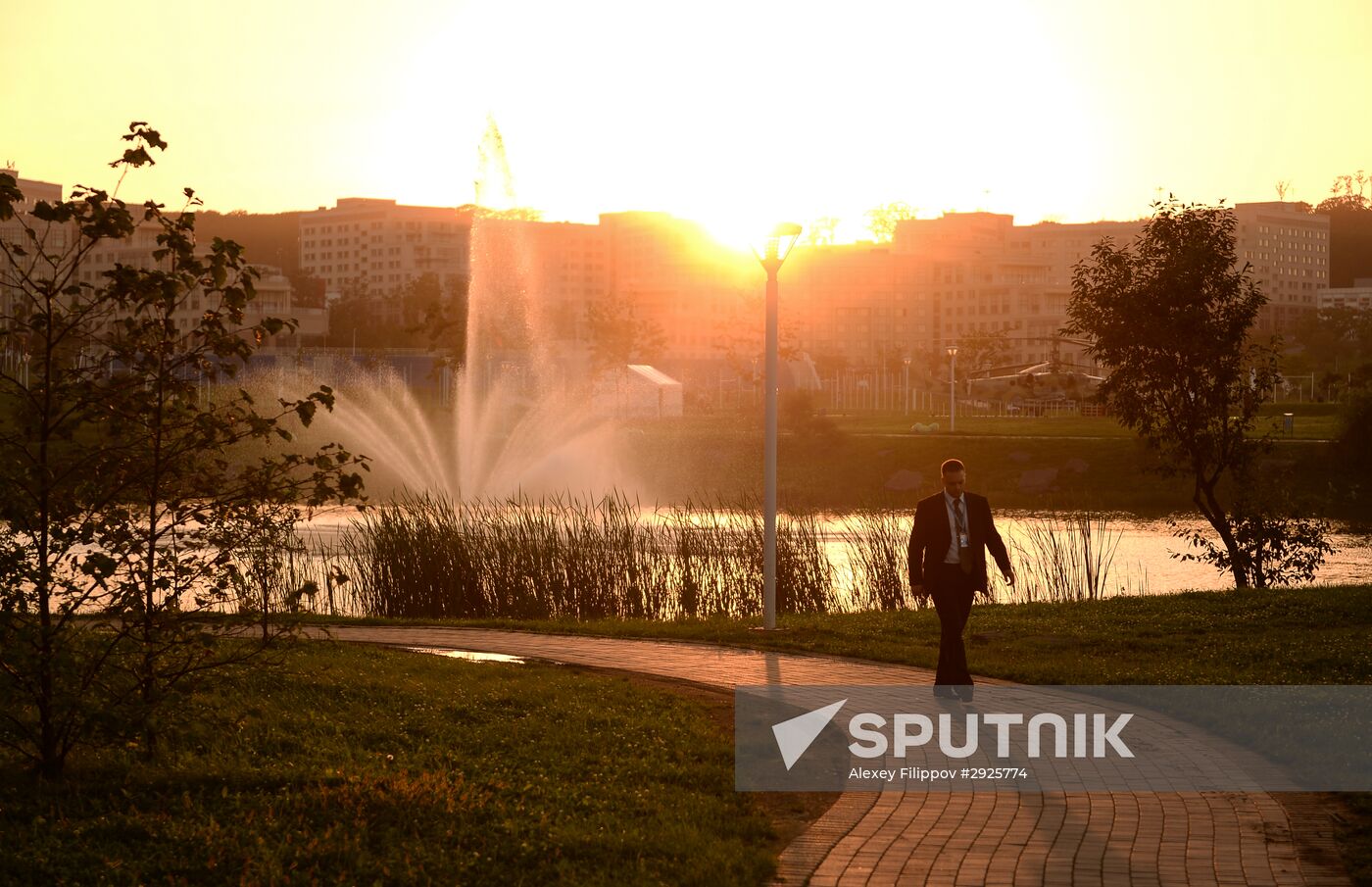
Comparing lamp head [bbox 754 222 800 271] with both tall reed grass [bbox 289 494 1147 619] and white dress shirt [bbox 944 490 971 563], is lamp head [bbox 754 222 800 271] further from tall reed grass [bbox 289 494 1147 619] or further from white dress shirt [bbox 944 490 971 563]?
tall reed grass [bbox 289 494 1147 619]

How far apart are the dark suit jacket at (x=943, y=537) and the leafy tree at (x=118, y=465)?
4.88 m

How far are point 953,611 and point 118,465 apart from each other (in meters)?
6.24

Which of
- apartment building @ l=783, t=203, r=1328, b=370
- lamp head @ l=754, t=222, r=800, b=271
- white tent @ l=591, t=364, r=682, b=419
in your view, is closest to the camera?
lamp head @ l=754, t=222, r=800, b=271

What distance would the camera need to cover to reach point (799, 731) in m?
10.4

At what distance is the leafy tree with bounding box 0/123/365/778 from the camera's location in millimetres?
8453

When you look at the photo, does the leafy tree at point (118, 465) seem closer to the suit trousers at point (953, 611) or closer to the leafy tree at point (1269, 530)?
the suit trousers at point (953, 611)

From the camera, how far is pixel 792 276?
596 ft

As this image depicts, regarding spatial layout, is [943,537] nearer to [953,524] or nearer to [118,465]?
[953,524]

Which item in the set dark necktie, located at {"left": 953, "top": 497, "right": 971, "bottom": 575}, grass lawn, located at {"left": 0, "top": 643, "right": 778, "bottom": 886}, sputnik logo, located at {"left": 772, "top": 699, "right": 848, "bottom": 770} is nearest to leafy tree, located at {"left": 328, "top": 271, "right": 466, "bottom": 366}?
dark necktie, located at {"left": 953, "top": 497, "right": 971, "bottom": 575}

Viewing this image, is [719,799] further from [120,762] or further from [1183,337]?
[1183,337]

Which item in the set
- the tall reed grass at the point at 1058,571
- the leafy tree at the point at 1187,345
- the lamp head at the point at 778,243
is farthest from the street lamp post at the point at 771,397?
the leafy tree at the point at 1187,345

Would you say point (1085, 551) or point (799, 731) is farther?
point (1085, 551)

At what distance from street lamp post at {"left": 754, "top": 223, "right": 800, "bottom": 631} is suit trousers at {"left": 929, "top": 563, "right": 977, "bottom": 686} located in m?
4.09

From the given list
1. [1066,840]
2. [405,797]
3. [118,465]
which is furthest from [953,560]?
[118,465]
